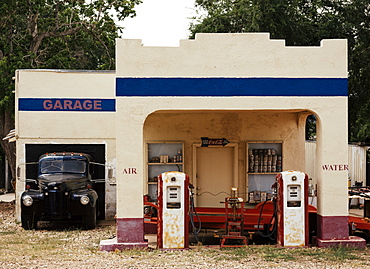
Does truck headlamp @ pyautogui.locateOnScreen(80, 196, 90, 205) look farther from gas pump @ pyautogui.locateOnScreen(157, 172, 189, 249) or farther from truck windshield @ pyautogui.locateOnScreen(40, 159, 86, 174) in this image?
gas pump @ pyautogui.locateOnScreen(157, 172, 189, 249)

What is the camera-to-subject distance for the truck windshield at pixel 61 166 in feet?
57.4

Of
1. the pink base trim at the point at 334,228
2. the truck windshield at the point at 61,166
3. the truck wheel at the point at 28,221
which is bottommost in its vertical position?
the truck wheel at the point at 28,221

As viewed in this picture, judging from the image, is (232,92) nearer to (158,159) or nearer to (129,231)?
(129,231)

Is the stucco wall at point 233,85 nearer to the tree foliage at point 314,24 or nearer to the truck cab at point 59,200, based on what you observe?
the truck cab at point 59,200

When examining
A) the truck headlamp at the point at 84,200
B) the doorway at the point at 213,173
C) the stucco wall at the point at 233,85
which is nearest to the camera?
the stucco wall at the point at 233,85

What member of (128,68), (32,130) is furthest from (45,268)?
(32,130)

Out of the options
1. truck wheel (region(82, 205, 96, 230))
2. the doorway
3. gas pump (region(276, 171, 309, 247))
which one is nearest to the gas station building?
gas pump (region(276, 171, 309, 247))

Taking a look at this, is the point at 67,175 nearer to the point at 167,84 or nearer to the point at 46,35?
the point at 167,84

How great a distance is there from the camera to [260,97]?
506 inches

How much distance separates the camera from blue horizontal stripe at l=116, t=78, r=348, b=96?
1270 centimetres

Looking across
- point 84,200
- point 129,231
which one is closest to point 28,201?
point 84,200

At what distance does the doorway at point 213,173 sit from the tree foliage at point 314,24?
23.8 ft

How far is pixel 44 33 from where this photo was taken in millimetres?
24781

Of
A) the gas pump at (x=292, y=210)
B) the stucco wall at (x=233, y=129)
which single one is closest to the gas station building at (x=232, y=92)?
the gas pump at (x=292, y=210)
